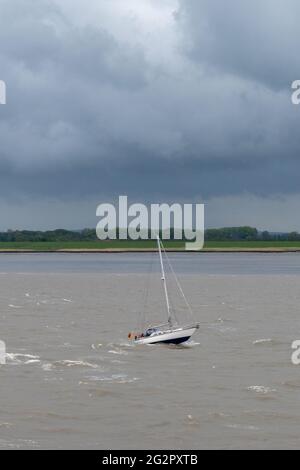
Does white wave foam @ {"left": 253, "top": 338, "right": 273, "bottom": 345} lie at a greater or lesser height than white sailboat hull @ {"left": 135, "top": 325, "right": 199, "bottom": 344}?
lesser

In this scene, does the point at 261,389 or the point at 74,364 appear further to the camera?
the point at 74,364

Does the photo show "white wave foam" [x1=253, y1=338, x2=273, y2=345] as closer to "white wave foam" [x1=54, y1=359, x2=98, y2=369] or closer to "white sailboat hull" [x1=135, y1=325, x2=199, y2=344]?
"white sailboat hull" [x1=135, y1=325, x2=199, y2=344]

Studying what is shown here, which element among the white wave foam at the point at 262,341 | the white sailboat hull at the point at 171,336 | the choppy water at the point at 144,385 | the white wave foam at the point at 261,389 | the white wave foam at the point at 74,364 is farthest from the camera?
the white sailboat hull at the point at 171,336

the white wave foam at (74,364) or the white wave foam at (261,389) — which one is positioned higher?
the white wave foam at (74,364)

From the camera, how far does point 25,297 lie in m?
84.6

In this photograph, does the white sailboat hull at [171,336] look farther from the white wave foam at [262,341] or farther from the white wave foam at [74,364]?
the white wave foam at [74,364]

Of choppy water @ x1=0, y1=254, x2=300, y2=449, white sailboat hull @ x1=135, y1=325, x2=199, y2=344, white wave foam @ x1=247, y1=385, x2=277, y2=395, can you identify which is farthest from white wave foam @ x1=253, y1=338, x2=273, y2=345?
white wave foam @ x1=247, y1=385, x2=277, y2=395

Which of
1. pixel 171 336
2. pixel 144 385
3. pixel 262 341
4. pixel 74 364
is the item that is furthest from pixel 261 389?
pixel 171 336

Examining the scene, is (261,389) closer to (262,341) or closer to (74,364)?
(74,364)

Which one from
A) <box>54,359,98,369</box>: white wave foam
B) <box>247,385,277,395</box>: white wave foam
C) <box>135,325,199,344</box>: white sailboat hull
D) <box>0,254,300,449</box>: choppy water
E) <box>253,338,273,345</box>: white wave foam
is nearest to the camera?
<box>0,254,300,449</box>: choppy water

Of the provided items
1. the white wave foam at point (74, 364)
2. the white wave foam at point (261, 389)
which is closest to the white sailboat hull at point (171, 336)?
the white wave foam at point (74, 364)

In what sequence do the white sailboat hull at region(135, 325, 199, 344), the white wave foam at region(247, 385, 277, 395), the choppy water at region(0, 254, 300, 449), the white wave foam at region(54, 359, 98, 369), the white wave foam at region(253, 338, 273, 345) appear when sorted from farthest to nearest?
the white sailboat hull at region(135, 325, 199, 344) → the white wave foam at region(253, 338, 273, 345) → the white wave foam at region(54, 359, 98, 369) → the white wave foam at region(247, 385, 277, 395) → the choppy water at region(0, 254, 300, 449)
